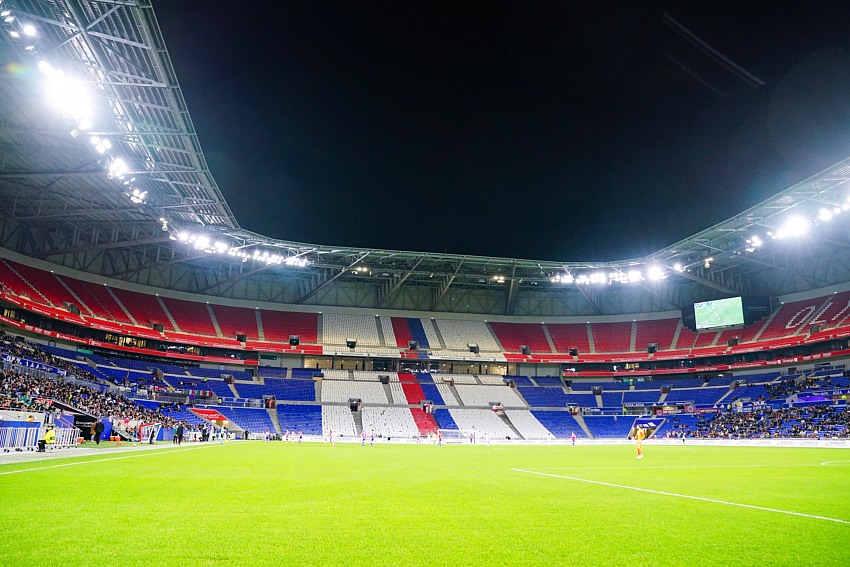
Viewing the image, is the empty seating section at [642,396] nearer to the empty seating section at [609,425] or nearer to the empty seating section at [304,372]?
the empty seating section at [609,425]

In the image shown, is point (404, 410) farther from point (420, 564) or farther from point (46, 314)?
point (420, 564)

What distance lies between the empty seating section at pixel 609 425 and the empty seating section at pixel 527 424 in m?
6.51

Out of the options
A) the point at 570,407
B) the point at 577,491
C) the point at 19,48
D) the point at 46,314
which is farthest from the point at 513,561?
the point at 570,407

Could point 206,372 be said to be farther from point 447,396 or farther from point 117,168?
point 117,168

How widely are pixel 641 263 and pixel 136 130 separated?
5121 cm

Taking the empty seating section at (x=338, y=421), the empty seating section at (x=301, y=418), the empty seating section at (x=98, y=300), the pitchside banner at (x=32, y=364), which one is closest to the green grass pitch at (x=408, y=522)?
the pitchside banner at (x=32, y=364)

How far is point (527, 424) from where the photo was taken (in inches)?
2318

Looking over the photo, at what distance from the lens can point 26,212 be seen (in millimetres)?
42781

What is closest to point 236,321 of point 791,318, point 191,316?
point 191,316

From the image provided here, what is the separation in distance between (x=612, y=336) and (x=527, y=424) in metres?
20.9

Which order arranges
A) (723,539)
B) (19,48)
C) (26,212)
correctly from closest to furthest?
(723,539)
(19,48)
(26,212)

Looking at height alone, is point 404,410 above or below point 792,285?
below

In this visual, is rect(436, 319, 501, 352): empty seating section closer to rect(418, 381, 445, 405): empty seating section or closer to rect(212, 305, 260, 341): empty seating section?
rect(418, 381, 445, 405): empty seating section

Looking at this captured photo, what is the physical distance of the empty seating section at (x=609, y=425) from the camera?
193 feet
